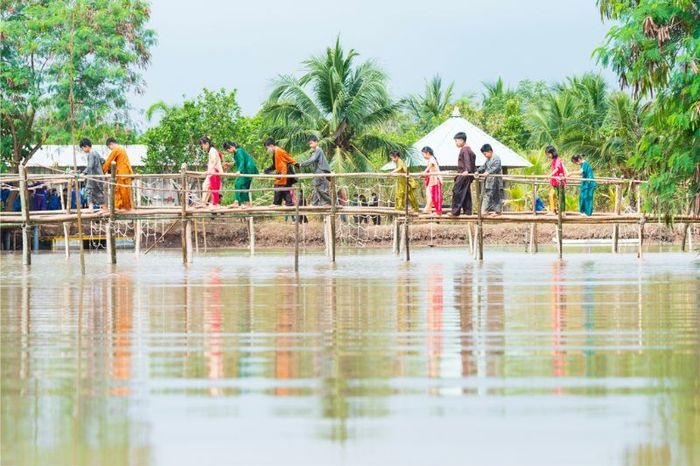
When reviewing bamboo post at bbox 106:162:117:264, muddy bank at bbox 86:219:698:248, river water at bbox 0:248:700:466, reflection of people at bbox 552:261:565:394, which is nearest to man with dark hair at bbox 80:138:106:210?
bamboo post at bbox 106:162:117:264

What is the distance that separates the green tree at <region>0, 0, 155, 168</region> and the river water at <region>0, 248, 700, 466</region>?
26554mm

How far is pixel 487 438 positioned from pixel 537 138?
1790 inches

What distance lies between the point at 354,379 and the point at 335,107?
3532 centimetres

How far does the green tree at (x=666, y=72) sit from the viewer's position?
63.4 ft

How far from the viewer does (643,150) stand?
70.0 ft

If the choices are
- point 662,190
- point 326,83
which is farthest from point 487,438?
point 326,83

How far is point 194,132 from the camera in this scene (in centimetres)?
4356

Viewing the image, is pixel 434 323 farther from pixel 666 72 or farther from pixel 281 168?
pixel 281 168

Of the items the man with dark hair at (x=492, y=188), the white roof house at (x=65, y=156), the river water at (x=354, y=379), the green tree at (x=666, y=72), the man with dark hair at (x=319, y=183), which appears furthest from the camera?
the white roof house at (x=65, y=156)

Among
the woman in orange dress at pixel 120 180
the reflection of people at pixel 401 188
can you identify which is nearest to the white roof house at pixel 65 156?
the reflection of people at pixel 401 188

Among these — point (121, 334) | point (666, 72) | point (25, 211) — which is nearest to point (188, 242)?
point (25, 211)

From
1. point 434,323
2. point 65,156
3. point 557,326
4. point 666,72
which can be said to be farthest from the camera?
point 65,156

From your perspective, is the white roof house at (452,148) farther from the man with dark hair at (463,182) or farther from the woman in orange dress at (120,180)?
the woman in orange dress at (120,180)

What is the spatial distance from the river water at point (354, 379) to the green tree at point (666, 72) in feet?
20.8
